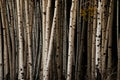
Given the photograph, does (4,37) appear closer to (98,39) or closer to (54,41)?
(54,41)

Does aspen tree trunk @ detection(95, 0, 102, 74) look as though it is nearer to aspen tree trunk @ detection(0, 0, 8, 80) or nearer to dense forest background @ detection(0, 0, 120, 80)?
dense forest background @ detection(0, 0, 120, 80)

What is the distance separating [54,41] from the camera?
479 cm

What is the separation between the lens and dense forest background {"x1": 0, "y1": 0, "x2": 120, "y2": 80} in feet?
14.5

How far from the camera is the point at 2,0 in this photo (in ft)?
16.4

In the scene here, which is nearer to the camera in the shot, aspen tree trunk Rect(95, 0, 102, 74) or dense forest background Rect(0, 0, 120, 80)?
aspen tree trunk Rect(95, 0, 102, 74)

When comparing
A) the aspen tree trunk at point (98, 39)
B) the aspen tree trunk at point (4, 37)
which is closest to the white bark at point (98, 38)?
the aspen tree trunk at point (98, 39)

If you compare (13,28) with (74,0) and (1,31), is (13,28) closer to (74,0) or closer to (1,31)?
(1,31)

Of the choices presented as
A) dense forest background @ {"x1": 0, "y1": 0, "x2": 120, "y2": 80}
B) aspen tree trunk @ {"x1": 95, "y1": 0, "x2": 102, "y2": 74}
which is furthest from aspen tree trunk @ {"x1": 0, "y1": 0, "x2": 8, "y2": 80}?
aspen tree trunk @ {"x1": 95, "y1": 0, "x2": 102, "y2": 74}

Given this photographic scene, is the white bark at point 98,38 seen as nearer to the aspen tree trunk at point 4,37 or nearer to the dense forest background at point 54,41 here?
the dense forest background at point 54,41

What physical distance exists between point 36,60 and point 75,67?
700 millimetres

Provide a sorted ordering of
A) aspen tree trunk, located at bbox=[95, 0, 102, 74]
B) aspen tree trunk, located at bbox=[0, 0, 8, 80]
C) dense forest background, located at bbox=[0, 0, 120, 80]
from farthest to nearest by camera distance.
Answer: aspen tree trunk, located at bbox=[0, 0, 8, 80]
dense forest background, located at bbox=[0, 0, 120, 80]
aspen tree trunk, located at bbox=[95, 0, 102, 74]

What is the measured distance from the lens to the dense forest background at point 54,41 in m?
4.43

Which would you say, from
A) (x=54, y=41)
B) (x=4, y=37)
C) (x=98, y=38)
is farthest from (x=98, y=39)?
(x=4, y=37)

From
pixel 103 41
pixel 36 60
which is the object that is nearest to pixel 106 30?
pixel 103 41
